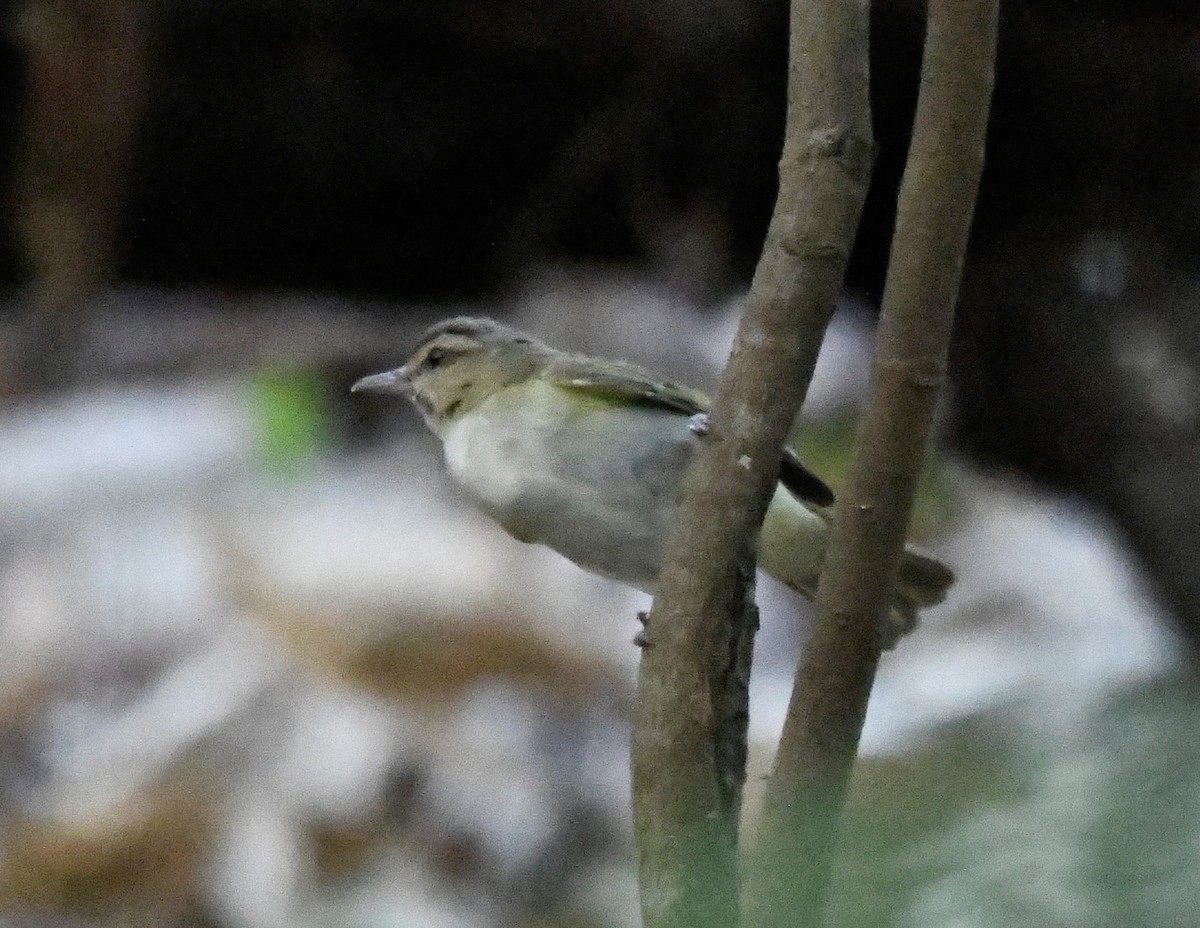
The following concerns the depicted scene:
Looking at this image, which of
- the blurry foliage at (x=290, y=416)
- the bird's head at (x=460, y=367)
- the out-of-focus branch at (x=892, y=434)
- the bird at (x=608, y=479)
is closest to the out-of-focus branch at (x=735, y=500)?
the out-of-focus branch at (x=892, y=434)

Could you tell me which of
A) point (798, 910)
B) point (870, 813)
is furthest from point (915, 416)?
point (870, 813)

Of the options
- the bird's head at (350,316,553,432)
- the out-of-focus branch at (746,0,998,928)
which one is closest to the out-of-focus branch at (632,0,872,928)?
the out-of-focus branch at (746,0,998,928)

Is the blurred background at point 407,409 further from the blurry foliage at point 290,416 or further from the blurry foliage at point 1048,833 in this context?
the blurry foliage at point 1048,833

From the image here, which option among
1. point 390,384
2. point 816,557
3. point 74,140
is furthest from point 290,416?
point 816,557

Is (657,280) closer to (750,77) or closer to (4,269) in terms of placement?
(750,77)

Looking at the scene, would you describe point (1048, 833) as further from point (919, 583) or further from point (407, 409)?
point (407, 409)

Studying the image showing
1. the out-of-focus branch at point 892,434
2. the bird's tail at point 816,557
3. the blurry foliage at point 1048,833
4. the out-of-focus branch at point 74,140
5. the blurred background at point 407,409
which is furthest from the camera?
the out-of-focus branch at point 74,140

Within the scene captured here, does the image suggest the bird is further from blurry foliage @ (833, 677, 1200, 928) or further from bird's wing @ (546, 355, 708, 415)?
blurry foliage @ (833, 677, 1200, 928)
